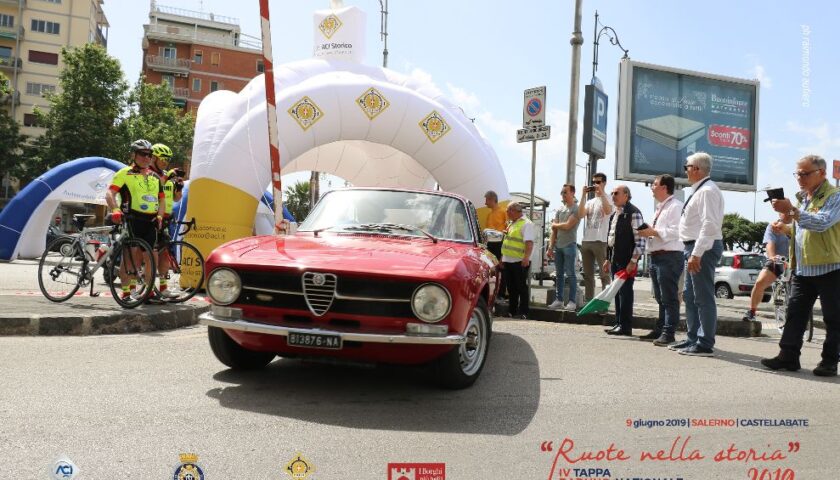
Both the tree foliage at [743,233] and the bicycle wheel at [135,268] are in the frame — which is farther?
the tree foliage at [743,233]

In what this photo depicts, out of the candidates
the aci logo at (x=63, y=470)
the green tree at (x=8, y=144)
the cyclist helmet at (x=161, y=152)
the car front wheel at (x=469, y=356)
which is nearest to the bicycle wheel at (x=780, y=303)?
the car front wheel at (x=469, y=356)

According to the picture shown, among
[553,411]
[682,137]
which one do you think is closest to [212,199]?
[553,411]

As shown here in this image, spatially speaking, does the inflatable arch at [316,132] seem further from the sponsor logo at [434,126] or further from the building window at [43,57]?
the building window at [43,57]

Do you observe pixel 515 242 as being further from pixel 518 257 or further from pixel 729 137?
pixel 729 137

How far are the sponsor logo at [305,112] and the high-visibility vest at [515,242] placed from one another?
14.6 ft

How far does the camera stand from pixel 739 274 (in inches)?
850

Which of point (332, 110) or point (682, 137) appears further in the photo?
point (682, 137)

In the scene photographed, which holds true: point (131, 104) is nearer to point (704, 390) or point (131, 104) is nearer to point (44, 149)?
point (44, 149)

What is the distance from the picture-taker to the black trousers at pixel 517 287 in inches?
376

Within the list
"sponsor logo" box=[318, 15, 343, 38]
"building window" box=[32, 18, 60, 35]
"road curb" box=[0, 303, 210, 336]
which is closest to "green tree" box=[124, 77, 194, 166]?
"building window" box=[32, 18, 60, 35]

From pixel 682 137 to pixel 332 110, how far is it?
1226cm

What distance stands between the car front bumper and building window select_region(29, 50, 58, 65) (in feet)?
225

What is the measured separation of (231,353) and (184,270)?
5.23 m

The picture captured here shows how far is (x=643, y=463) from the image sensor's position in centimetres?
323
